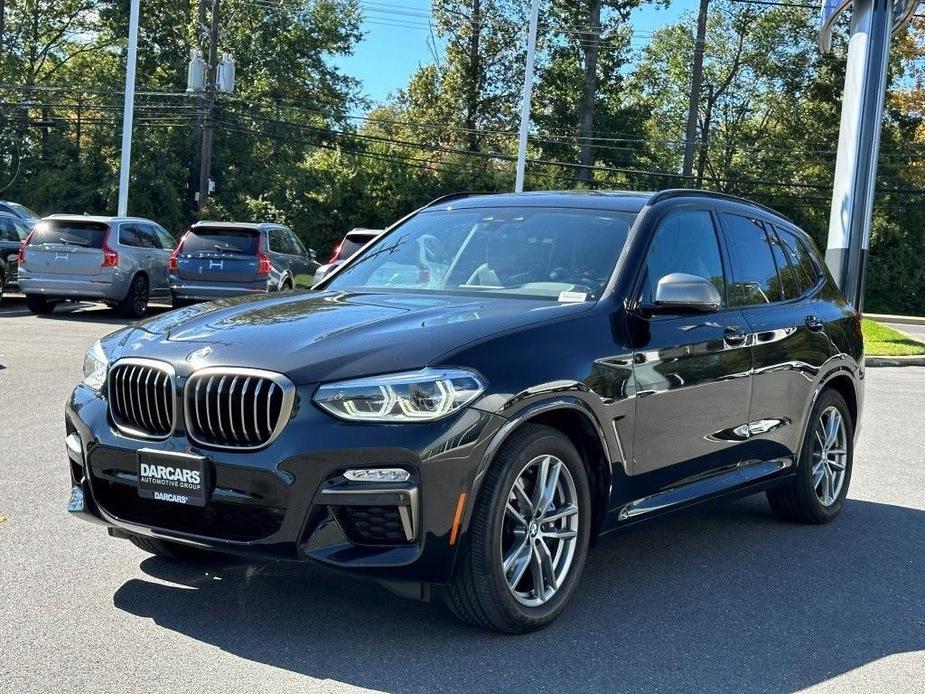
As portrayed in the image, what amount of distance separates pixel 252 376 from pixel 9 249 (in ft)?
61.9

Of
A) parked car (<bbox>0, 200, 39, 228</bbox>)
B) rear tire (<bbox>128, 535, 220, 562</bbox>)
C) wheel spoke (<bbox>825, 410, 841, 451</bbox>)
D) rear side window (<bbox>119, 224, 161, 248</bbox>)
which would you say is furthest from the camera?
parked car (<bbox>0, 200, 39, 228</bbox>)

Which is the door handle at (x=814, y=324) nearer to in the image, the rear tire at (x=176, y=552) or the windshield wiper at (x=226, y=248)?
the rear tire at (x=176, y=552)

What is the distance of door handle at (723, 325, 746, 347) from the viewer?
5.68 meters

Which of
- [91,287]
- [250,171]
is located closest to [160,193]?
[250,171]

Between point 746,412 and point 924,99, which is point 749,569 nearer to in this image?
point 746,412

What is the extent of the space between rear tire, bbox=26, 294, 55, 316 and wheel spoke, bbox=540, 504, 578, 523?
17.2 metres

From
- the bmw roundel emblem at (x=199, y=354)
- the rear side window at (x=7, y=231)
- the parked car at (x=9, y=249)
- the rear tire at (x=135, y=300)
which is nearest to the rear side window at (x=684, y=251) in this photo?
the bmw roundel emblem at (x=199, y=354)

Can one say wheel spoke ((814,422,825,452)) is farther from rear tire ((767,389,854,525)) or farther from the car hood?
the car hood

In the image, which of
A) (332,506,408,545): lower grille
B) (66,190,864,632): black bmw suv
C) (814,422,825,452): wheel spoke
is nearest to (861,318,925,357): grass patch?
(814,422,825,452): wheel spoke

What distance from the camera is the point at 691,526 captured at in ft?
21.7

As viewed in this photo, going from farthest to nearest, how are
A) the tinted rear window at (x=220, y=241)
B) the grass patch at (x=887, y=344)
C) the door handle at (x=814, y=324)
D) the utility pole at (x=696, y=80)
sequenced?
the utility pole at (x=696, y=80)
the tinted rear window at (x=220, y=241)
the grass patch at (x=887, y=344)
the door handle at (x=814, y=324)

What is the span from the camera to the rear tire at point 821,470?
21.6ft

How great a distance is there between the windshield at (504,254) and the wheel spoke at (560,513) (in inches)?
36.7

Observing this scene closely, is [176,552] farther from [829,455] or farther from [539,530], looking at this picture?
[829,455]
